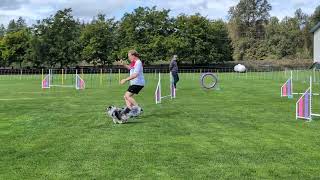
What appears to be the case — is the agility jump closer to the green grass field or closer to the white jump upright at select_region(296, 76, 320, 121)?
the green grass field

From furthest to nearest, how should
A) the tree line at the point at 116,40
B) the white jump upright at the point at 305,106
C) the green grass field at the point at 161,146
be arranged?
the tree line at the point at 116,40
the white jump upright at the point at 305,106
the green grass field at the point at 161,146

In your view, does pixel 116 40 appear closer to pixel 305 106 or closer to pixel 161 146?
pixel 305 106

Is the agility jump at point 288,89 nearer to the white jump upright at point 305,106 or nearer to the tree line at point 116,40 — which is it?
the white jump upright at point 305,106

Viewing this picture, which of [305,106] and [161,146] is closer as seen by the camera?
[161,146]

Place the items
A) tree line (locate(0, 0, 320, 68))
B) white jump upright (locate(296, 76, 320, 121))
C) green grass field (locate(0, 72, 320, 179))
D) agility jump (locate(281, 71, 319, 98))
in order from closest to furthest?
green grass field (locate(0, 72, 320, 179)) → white jump upright (locate(296, 76, 320, 121)) → agility jump (locate(281, 71, 319, 98)) → tree line (locate(0, 0, 320, 68))

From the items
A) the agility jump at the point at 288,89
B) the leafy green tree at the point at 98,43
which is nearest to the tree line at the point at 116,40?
the leafy green tree at the point at 98,43

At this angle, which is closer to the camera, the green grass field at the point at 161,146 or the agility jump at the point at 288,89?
the green grass field at the point at 161,146

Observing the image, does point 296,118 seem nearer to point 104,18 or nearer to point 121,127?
point 121,127

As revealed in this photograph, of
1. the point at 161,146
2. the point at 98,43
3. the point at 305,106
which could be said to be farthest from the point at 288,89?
the point at 98,43

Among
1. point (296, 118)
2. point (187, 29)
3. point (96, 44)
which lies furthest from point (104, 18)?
point (296, 118)

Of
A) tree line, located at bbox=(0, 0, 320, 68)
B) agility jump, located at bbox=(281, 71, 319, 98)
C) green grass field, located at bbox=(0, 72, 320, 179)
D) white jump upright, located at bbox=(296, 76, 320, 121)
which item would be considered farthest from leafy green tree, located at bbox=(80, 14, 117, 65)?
white jump upright, located at bbox=(296, 76, 320, 121)

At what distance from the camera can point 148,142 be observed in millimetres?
9922

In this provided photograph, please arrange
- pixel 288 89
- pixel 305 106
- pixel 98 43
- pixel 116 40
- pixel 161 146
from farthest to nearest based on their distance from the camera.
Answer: pixel 116 40 → pixel 98 43 → pixel 288 89 → pixel 305 106 → pixel 161 146

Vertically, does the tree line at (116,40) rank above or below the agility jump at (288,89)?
above
